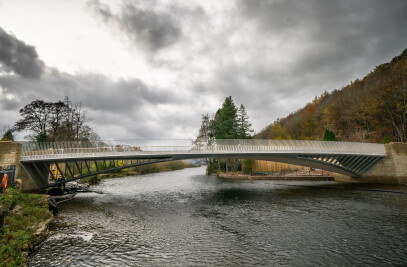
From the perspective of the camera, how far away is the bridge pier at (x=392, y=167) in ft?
87.2

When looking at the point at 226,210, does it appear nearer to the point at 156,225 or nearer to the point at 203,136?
the point at 156,225

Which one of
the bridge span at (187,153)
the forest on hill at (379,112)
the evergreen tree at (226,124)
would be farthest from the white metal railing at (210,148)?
the evergreen tree at (226,124)

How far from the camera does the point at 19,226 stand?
9047 millimetres

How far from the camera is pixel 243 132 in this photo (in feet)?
181

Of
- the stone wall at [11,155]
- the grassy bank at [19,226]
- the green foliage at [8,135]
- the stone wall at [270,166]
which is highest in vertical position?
the green foliage at [8,135]

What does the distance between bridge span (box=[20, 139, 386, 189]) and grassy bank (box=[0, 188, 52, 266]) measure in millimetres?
7143

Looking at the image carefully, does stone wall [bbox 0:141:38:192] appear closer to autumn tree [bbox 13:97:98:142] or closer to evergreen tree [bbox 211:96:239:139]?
autumn tree [bbox 13:97:98:142]

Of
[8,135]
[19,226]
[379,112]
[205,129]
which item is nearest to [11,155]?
[19,226]

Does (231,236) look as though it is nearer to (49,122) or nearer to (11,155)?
(11,155)

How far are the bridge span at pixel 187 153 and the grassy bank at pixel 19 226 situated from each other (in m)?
7.14

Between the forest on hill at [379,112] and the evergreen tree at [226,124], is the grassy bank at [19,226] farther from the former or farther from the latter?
the forest on hill at [379,112]

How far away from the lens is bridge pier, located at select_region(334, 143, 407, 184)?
26578 millimetres

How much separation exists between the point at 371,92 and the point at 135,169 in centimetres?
6021

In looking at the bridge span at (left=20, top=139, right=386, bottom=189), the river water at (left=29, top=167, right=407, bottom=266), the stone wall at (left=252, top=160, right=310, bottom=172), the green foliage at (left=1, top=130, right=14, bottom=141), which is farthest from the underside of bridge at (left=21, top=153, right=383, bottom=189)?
the stone wall at (left=252, top=160, right=310, bottom=172)
